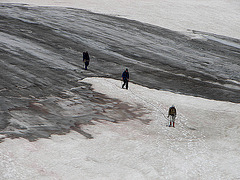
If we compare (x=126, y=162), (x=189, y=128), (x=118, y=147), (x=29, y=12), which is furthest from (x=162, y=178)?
(x=29, y=12)

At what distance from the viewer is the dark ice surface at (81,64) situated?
17422 millimetres

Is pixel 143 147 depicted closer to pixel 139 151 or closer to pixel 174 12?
pixel 139 151

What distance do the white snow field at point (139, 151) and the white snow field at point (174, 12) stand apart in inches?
1349

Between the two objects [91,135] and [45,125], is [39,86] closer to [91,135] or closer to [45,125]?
[45,125]

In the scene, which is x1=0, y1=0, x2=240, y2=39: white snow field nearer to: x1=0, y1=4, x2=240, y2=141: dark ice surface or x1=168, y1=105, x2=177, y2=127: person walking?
x1=0, y1=4, x2=240, y2=141: dark ice surface

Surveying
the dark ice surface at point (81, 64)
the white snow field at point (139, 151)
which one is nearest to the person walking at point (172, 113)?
the white snow field at point (139, 151)

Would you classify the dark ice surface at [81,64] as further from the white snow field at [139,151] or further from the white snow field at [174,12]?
the white snow field at [174,12]

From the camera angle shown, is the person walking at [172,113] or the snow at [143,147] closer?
the snow at [143,147]

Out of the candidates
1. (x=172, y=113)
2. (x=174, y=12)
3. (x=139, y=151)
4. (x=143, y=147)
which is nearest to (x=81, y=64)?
(x=172, y=113)

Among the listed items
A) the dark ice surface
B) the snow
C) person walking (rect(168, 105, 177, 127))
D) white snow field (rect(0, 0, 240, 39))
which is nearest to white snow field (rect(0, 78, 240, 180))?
the snow

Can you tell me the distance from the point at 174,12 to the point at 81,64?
39.6 m

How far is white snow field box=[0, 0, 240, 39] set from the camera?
177ft

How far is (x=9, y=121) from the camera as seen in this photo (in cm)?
1490

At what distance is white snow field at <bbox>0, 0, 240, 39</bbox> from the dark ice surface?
4.66 metres
